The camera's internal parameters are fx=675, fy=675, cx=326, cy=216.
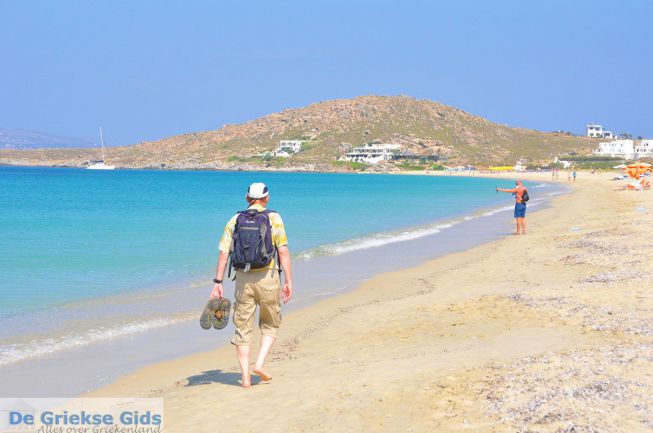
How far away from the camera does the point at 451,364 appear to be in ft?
21.8

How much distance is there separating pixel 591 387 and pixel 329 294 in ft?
24.6

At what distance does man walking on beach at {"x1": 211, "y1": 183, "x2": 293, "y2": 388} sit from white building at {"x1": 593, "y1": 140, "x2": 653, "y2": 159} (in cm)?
14807

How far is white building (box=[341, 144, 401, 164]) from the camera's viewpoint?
510 ft

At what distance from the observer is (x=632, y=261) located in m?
12.5

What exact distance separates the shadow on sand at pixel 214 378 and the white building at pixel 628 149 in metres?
148

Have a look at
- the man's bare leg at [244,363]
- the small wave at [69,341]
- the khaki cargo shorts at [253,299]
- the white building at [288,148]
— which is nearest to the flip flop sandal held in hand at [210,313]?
the khaki cargo shorts at [253,299]

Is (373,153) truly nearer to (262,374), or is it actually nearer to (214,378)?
(214,378)

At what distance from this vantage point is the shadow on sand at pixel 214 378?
7.01m

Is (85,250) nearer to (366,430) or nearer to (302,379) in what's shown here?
(302,379)

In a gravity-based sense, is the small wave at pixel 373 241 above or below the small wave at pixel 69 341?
below

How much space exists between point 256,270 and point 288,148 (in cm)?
16712

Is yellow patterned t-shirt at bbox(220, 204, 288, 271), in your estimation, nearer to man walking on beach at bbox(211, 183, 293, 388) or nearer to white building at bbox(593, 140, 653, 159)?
man walking on beach at bbox(211, 183, 293, 388)

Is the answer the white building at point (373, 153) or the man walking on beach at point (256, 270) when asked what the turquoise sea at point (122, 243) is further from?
the white building at point (373, 153)

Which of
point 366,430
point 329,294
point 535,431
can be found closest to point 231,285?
point 329,294
